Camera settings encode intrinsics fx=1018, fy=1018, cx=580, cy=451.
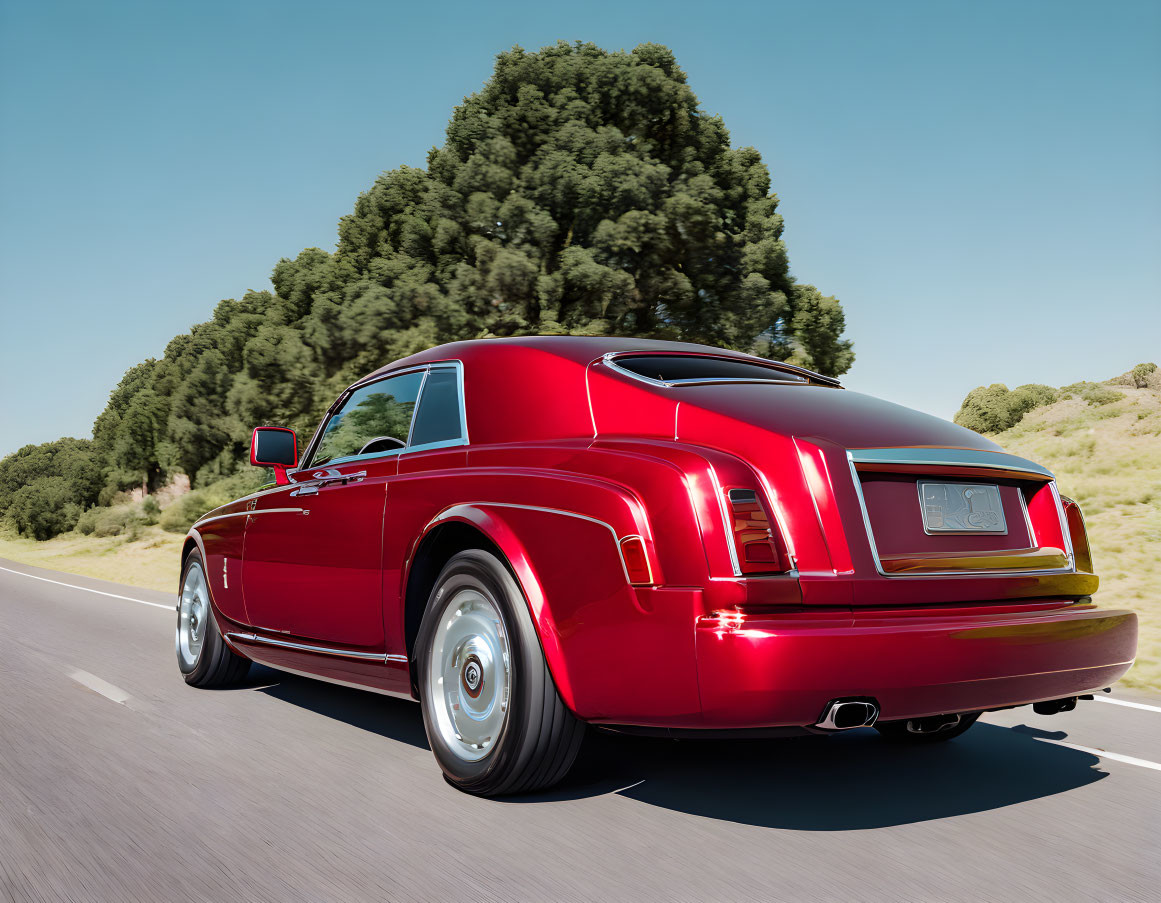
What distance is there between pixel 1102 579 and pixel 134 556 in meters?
28.5

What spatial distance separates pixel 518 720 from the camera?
11.6 feet

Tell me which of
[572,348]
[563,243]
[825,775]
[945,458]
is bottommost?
[825,775]

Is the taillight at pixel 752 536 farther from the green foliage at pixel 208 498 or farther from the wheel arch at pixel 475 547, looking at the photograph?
the green foliage at pixel 208 498

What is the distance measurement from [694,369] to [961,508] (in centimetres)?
119

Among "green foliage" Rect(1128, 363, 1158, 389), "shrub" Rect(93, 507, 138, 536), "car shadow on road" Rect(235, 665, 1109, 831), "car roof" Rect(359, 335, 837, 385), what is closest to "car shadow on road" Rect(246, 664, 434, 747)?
"car shadow on road" Rect(235, 665, 1109, 831)

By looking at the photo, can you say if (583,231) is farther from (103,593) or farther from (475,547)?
(475,547)

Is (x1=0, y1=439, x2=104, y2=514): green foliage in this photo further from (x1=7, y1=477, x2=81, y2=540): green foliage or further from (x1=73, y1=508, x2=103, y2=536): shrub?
(x1=73, y1=508, x2=103, y2=536): shrub

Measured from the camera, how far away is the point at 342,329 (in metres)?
21.6

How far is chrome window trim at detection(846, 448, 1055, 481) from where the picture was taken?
3400mm

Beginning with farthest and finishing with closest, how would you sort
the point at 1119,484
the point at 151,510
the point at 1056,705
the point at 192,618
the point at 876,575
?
the point at 151,510
the point at 1119,484
the point at 192,618
the point at 1056,705
the point at 876,575

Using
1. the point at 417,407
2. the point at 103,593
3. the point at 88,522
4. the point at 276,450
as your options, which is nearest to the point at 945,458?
the point at 417,407

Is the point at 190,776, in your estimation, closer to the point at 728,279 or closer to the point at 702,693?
the point at 702,693

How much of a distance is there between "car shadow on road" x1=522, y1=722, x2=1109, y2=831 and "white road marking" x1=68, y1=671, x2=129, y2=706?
305 cm

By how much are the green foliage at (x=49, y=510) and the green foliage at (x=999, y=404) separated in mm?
45498
